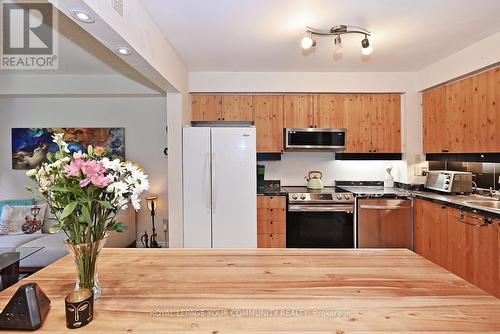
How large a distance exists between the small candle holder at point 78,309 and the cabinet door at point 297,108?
320cm

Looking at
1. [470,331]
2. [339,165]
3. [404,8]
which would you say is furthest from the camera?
[339,165]

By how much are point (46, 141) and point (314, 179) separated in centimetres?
387

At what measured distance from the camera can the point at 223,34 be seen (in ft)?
8.43

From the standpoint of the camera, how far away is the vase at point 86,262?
0.98 metres

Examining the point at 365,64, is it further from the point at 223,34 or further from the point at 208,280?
the point at 208,280

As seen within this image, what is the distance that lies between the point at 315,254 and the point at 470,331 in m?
0.70

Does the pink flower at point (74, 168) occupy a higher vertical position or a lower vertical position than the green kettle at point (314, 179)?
higher

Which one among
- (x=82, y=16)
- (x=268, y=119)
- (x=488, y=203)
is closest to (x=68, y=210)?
(x=82, y=16)

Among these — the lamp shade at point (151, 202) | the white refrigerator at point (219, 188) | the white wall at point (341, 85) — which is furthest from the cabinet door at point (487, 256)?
the lamp shade at point (151, 202)

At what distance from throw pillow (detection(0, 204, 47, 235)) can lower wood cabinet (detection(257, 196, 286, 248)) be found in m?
2.77

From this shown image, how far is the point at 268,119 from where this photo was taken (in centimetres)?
377

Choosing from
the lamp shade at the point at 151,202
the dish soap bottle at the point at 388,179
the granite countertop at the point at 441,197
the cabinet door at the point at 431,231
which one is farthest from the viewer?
the dish soap bottle at the point at 388,179

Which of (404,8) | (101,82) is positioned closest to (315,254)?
(404,8)

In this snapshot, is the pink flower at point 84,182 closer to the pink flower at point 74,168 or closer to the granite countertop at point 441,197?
the pink flower at point 74,168
